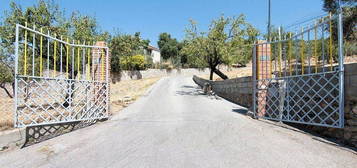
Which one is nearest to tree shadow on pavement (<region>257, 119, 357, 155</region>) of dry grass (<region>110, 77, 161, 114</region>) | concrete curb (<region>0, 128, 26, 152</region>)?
dry grass (<region>110, 77, 161, 114</region>)

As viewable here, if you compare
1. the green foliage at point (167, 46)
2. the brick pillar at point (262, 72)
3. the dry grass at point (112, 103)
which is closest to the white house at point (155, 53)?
the green foliage at point (167, 46)

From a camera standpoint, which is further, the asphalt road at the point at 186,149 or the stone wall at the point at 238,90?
the stone wall at the point at 238,90

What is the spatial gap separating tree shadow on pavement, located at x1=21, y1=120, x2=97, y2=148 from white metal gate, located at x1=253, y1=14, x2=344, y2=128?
230 inches

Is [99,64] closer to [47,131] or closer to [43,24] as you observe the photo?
[47,131]

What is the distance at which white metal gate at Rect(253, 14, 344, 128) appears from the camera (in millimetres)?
4508

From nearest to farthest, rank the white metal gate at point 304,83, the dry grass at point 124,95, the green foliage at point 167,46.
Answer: the white metal gate at point 304,83, the dry grass at point 124,95, the green foliage at point 167,46

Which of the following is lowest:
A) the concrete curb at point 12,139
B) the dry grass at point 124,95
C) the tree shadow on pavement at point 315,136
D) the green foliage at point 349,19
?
the concrete curb at point 12,139

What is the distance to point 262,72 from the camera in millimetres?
6727

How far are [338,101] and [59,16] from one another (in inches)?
542

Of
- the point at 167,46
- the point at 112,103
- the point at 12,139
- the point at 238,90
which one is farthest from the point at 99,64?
the point at 167,46

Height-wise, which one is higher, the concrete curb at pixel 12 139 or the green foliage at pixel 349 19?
the green foliage at pixel 349 19

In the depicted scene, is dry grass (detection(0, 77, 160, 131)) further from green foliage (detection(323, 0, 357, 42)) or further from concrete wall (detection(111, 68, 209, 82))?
concrete wall (detection(111, 68, 209, 82))

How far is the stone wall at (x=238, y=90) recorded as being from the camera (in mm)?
9609

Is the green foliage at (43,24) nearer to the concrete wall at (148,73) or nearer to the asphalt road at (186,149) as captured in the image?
the asphalt road at (186,149)
